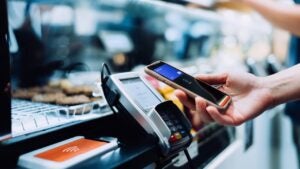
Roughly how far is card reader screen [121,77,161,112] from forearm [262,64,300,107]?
14.8 inches

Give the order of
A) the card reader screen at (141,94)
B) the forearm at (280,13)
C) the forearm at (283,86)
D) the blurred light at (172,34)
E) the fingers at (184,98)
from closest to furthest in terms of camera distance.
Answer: the card reader screen at (141,94) < the fingers at (184,98) < the forearm at (283,86) < the forearm at (280,13) < the blurred light at (172,34)

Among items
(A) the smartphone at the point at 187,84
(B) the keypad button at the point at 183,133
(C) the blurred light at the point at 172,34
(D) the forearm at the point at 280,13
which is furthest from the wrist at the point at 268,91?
(C) the blurred light at the point at 172,34

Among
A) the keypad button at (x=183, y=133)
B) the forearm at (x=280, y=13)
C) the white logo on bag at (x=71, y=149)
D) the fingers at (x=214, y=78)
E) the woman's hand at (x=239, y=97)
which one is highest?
the forearm at (x=280, y=13)

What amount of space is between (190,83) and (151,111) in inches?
5.0

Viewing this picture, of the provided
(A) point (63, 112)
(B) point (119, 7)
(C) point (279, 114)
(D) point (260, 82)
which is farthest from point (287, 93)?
(C) point (279, 114)

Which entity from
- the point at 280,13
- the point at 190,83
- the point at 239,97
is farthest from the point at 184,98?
the point at 280,13

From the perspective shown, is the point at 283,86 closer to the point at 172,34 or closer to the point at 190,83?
the point at 190,83

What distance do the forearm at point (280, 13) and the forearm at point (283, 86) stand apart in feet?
2.25

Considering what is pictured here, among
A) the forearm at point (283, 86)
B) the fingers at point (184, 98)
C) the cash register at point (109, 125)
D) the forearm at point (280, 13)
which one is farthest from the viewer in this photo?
the forearm at point (280, 13)

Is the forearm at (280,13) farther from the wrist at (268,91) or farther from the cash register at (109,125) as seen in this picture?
the cash register at (109,125)

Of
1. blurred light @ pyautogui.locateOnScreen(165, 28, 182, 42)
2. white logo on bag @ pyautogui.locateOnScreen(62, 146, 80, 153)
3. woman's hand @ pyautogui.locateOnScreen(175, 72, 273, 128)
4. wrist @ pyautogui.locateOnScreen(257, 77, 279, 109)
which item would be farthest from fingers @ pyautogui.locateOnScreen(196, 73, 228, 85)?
blurred light @ pyautogui.locateOnScreen(165, 28, 182, 42)

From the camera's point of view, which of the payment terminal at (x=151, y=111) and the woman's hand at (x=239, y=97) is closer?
the payment terminal at (x=151, y=111)

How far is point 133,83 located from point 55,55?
24.5 inches

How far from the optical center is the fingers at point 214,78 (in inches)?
34.6
